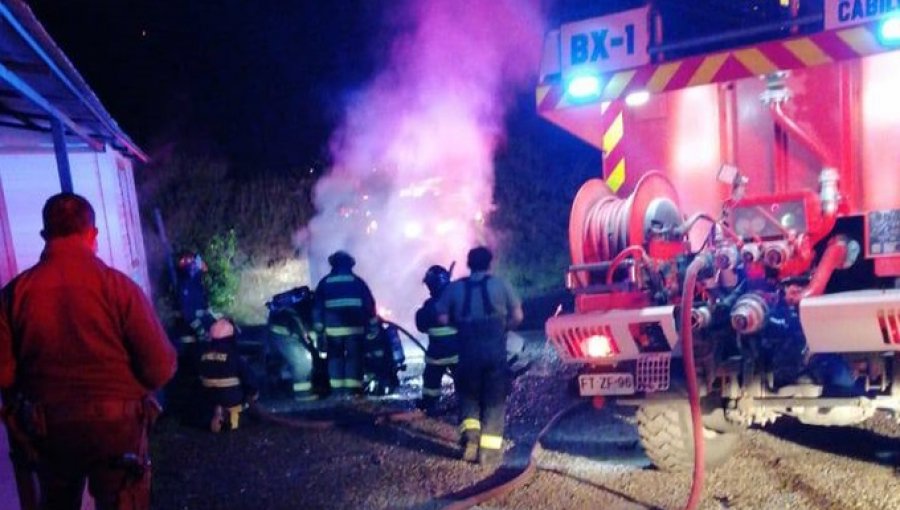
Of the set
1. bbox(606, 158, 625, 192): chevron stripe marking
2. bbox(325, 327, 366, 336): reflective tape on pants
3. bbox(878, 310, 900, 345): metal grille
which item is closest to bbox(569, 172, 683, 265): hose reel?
bbox(606, 158, 625, 192): chevron stripe marking

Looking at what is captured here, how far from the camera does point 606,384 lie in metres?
4.57

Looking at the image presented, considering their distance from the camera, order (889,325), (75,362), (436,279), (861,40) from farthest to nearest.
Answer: (436,279) < (861,40) < (889,325) < (75,362)

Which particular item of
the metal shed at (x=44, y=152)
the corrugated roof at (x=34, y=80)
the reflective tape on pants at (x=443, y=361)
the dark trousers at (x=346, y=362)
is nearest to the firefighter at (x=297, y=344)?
the dark trousers at (x=346, y=362)

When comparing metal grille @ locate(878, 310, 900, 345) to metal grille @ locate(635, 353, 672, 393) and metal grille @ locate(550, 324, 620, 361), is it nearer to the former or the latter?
metal grille @ locate(635, 353, 672, 393)

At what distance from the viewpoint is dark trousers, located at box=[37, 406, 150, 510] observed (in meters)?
2.96

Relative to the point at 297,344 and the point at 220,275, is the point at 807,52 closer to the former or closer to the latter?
the point at 297,344

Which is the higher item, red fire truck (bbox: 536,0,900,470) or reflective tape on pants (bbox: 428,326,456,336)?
red fire truck (bbox: 536,0,900,470)

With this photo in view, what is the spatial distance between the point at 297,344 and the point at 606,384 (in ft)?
14.0

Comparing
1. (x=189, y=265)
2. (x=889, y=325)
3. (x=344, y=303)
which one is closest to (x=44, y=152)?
(x=189, y=265)

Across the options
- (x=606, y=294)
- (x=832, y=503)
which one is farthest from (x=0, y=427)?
(x=832, y=503)

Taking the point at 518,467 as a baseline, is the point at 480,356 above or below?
above

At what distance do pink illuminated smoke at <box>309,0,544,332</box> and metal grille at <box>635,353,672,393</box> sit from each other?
9.88m

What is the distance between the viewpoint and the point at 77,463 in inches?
118

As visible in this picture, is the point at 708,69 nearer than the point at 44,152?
Yes
